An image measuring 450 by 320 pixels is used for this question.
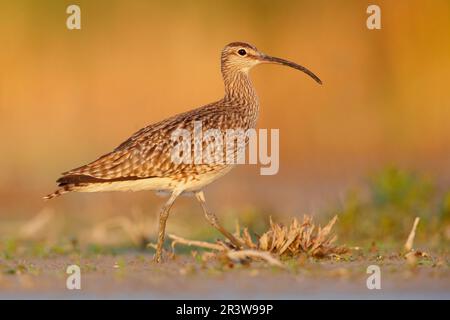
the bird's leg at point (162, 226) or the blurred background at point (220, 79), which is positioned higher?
the blurred background at point (220, 79)

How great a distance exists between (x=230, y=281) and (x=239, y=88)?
3.04 metres

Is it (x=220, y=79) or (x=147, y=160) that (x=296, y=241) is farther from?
(x=220, y=79)

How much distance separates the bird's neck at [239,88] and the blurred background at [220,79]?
5.83 metres

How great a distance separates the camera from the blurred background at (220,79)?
1888cm

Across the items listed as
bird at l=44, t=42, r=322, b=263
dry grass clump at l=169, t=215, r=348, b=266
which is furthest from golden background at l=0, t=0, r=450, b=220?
dry grass clump at l=169, t=215, r=348, b=266

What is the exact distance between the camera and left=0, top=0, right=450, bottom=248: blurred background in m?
18.9

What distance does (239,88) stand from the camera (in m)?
12.0

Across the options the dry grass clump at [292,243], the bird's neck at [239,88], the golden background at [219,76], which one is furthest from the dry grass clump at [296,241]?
the golden background at [219,76]

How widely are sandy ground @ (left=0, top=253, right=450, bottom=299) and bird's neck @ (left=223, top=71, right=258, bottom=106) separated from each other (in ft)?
6.87

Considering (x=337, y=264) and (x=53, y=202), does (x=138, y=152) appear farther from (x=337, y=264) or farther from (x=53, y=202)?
(x=53, y=202)

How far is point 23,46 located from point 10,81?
26.5 inches

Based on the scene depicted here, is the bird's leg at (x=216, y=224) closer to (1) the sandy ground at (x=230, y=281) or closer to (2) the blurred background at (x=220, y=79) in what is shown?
(1) the sandy ground at (x=230, y=281)

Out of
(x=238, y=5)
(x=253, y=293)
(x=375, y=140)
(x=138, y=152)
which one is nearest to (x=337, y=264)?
(x=253, y=293)

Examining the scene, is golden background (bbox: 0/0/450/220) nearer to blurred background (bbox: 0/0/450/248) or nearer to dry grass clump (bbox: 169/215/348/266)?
blurred background (bbox: 0/0/450/248)
